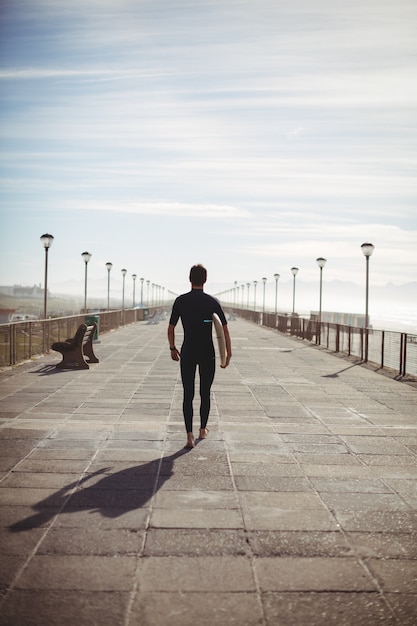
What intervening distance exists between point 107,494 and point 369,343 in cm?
1290

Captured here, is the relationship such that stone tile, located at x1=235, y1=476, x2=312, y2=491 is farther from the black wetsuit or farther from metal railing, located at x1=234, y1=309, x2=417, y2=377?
metal railing, located at x1=234, y1=309, x2=417, y2=377

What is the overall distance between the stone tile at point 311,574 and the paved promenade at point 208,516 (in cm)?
1

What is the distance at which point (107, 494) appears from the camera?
4645mm

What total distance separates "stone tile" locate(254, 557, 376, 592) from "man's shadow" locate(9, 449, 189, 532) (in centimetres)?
126

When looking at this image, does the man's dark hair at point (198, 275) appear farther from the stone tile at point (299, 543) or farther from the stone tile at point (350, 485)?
the stone tile at point (299, 543)

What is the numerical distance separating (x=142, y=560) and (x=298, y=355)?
1562 cm

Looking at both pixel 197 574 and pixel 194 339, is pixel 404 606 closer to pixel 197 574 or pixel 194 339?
pixel 197 574

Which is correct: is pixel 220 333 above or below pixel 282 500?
above

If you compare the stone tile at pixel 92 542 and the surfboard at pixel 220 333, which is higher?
the surfboard at pixel 220 333

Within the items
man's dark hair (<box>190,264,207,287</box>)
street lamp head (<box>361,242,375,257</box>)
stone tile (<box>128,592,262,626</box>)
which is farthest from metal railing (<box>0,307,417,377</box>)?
stone tile (<box>128,592,262,626</box>)

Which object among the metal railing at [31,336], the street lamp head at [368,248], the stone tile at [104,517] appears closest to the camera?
the stone tile at [104,517]

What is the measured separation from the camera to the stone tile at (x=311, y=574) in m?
3.18

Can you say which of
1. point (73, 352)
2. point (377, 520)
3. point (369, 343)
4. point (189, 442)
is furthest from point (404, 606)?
point (369, 343)

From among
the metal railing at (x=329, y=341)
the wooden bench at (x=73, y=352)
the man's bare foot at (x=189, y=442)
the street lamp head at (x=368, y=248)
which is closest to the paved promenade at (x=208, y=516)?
the man's bare foot at (x=189, y=442)
